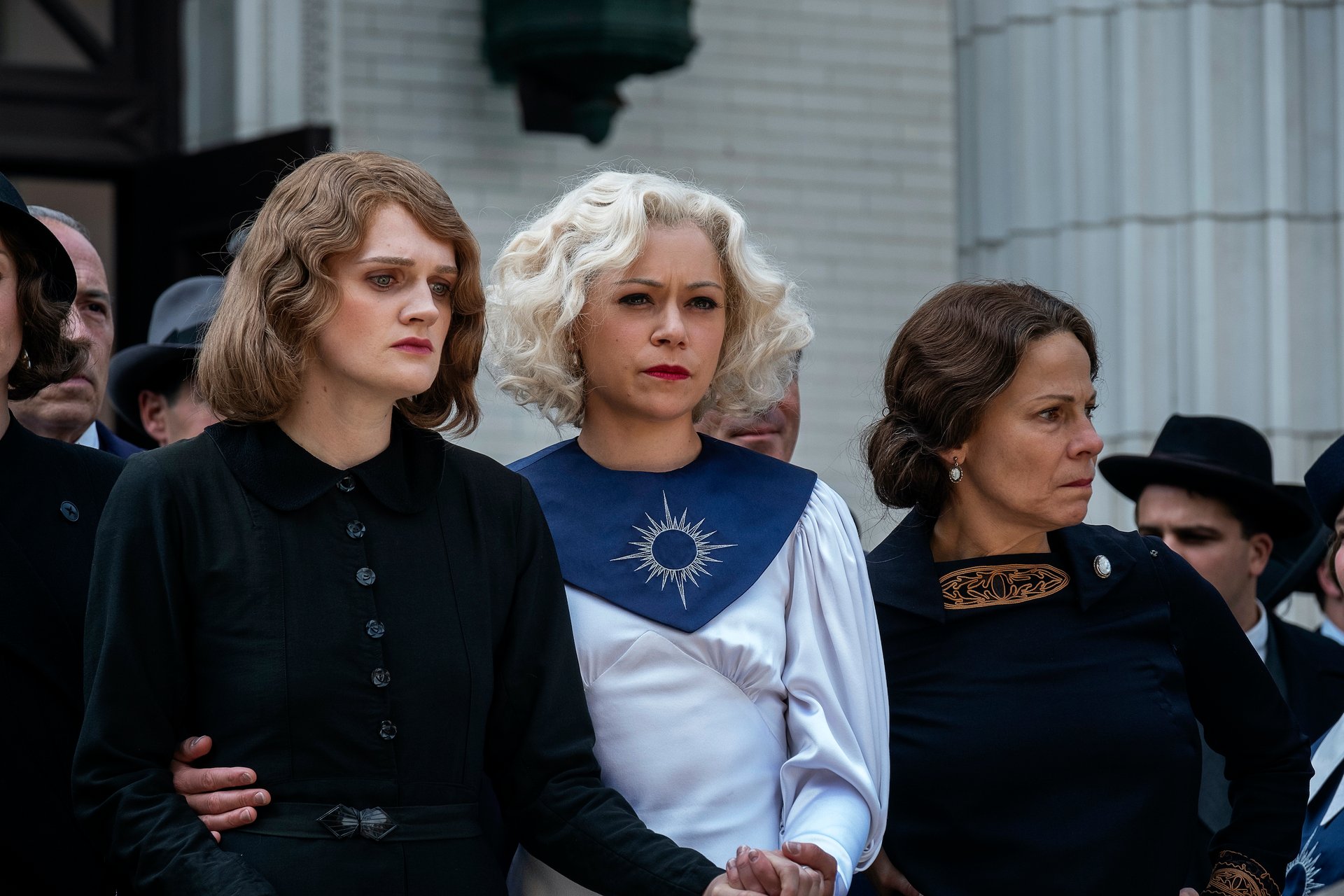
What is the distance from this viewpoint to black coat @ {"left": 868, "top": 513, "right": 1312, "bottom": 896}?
10.1ft

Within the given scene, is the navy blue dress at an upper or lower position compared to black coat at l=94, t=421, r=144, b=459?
lower

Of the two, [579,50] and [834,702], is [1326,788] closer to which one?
[834,702]

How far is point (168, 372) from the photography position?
4.53 meters

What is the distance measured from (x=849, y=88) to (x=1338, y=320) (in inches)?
94.1

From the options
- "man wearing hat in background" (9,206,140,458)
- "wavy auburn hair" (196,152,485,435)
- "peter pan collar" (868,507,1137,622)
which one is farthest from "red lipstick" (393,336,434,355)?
"man wearing hat in background" (9,206,140,458)

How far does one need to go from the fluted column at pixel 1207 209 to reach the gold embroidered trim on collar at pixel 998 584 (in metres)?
3.01

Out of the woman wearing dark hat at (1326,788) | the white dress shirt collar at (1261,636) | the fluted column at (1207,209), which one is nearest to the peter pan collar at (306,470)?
the woman wearing dark hat at (1326,788)

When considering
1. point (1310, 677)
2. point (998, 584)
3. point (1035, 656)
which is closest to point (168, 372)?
point (998, 584)

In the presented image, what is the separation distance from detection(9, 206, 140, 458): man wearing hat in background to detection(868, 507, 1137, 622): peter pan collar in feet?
5.67

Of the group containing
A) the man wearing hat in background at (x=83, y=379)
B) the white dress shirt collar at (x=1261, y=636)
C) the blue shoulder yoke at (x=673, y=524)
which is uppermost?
the man wearing hat in background at (x=83, y=379)

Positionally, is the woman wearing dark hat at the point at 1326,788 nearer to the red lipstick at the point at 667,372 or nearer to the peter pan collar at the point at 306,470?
the red lipstick at the point at 667,372

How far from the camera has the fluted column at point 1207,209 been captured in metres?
6.23

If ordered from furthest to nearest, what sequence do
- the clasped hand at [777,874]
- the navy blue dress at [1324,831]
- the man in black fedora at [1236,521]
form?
the man in black fedora at [1236,521] → the navy blue dress at [1324,831] → the clasped hand at [777,874]

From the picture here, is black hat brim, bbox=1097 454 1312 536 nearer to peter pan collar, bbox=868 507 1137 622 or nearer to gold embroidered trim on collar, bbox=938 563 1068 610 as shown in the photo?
peter pan collar, bbox=868 507 1137 622
